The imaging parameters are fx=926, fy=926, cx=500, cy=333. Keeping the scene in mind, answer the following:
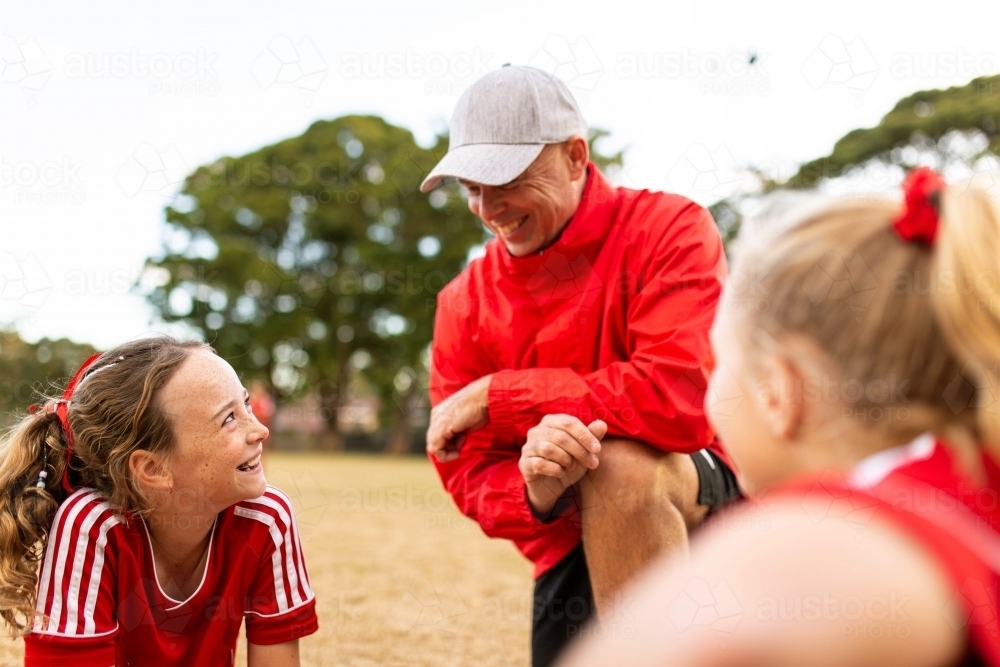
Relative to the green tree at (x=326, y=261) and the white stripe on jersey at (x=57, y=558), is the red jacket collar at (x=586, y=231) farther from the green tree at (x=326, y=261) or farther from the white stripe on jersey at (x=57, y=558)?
the green tree at (x=326, y=261)

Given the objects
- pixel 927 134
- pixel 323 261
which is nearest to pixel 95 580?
pixel 927 134

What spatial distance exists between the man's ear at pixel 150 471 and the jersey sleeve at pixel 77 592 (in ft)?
0.37

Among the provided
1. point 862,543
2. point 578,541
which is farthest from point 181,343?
point 862,543

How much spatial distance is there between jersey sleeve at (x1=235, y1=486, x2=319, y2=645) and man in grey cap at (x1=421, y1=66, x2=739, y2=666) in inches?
20.2

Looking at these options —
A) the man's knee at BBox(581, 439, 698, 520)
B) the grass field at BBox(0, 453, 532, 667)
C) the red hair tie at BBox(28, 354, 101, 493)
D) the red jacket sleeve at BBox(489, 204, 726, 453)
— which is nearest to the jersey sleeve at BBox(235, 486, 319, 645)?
the red hair tie at BBox(28, 354, 101, 493)

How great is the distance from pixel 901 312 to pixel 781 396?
17 centimetres

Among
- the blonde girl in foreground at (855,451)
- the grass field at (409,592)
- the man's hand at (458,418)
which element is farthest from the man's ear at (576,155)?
the grass field at (409,592)

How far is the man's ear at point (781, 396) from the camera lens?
1117 mm

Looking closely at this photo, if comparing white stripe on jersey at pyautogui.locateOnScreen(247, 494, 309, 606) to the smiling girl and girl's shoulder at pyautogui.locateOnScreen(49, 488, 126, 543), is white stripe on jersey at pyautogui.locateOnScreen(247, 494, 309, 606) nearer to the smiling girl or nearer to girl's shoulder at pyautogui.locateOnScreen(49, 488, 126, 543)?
the smiling girl

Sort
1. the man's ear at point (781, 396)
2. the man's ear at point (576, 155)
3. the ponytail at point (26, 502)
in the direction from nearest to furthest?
the man's ear at point (781, 396)
the ponytail at point (26, 502)
the man's ear at point (576, 155)

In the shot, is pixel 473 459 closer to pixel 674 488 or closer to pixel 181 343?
pixel 674 488

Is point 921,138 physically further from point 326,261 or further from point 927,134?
point 326,261

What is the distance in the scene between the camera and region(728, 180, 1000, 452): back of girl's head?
1.02m

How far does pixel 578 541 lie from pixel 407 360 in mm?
24915
